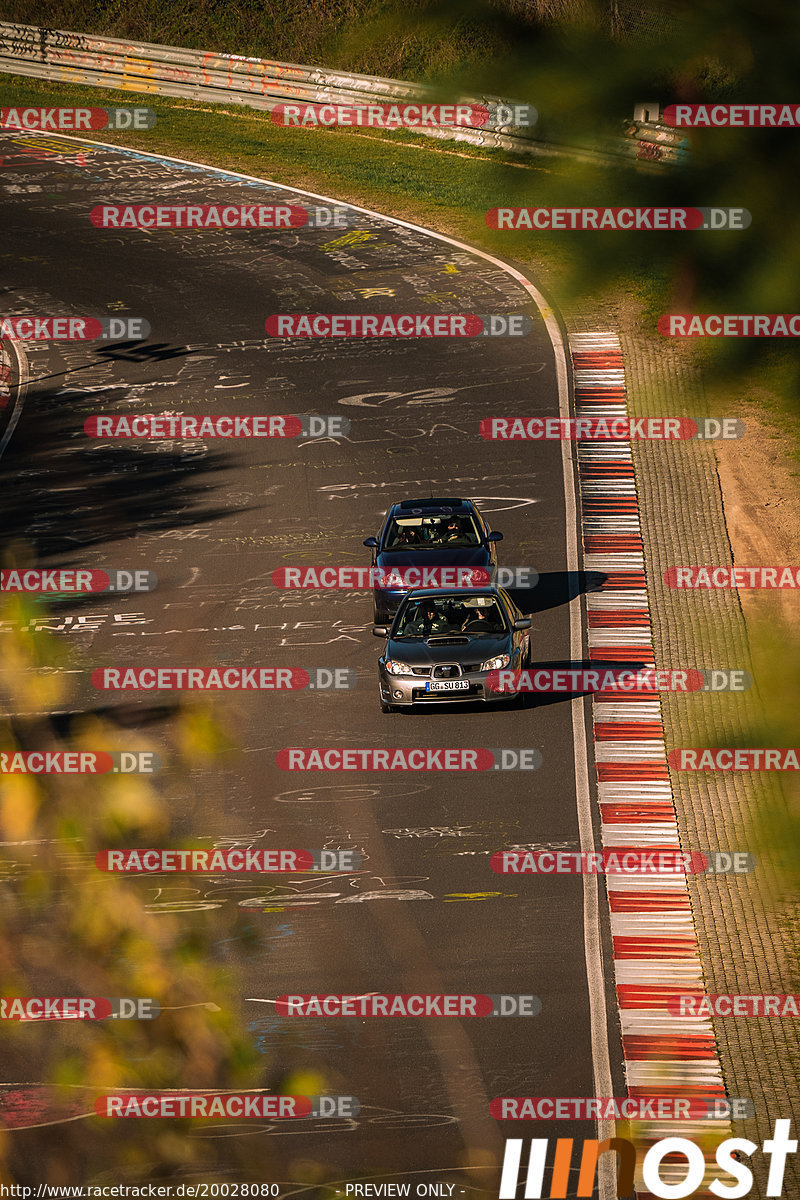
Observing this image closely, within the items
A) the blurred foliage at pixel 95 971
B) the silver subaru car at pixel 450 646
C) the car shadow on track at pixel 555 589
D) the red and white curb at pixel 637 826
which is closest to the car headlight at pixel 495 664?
the silver subaru car at pixel 450 646

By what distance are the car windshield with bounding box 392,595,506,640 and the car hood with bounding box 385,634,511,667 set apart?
0.15 metres

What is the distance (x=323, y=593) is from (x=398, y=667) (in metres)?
5.70

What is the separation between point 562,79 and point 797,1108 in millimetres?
11322

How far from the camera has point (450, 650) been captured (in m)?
19.3

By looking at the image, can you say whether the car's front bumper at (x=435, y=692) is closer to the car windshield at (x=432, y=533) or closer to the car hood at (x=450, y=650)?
the car hood at (x=450, y=650)

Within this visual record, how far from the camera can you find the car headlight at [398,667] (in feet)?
62.8

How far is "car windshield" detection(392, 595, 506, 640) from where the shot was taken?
19734mm

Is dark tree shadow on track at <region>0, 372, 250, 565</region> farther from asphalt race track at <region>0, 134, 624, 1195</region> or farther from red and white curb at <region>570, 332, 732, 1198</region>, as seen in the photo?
red and white curb at <region>570, 332, 732, 1198</region>

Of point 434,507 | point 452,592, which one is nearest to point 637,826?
point 452,592

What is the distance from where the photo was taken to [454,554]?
22.6 m

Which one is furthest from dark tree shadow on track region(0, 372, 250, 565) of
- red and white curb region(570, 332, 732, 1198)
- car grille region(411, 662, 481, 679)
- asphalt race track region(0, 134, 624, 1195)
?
car grille region(411, 662, 481, 679)

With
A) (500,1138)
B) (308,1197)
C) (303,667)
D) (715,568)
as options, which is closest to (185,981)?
(308,1197)

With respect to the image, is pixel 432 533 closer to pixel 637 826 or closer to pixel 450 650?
pixel 450 650

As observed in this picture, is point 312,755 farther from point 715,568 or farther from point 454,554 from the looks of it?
point 715,568
